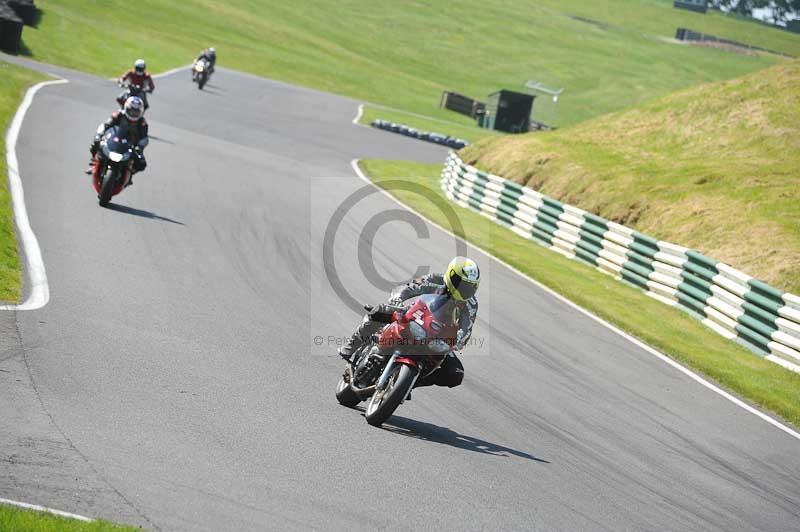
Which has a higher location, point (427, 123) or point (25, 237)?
point (25, 237)

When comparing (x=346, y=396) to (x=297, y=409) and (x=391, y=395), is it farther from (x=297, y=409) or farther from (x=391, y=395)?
(x=391, y=395)

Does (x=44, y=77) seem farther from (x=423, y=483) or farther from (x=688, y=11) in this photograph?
(x=688, y=11)

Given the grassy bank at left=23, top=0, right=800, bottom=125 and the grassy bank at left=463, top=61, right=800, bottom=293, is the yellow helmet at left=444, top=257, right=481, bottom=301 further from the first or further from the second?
the grassy bank at left=23, top=0, right=800, bottom=125

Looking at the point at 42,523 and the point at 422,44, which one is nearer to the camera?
the point at 42,523

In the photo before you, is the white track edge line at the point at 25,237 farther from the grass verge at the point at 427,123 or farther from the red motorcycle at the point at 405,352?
the grass verge at the point at 427,123

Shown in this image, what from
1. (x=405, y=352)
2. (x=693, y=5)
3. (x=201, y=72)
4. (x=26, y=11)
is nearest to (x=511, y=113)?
(x=201, y=72)

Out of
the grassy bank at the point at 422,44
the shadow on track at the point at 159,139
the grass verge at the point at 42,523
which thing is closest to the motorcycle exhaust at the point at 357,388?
the grass verge at the point at 42,523

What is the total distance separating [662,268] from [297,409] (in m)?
13.0

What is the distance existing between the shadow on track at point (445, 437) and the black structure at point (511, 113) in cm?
5584

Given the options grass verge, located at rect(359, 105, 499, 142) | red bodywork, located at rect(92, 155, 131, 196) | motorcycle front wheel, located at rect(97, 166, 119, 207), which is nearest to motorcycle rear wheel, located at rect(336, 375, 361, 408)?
motorcycle front wheel, located at rect(97, 166, 119, 207)

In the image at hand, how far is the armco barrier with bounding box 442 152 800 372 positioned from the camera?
16.7 metres

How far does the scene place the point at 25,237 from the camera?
552 inches


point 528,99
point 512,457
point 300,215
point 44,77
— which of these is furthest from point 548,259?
point 528,99

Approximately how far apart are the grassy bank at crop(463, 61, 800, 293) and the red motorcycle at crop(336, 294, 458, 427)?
42.9ft
